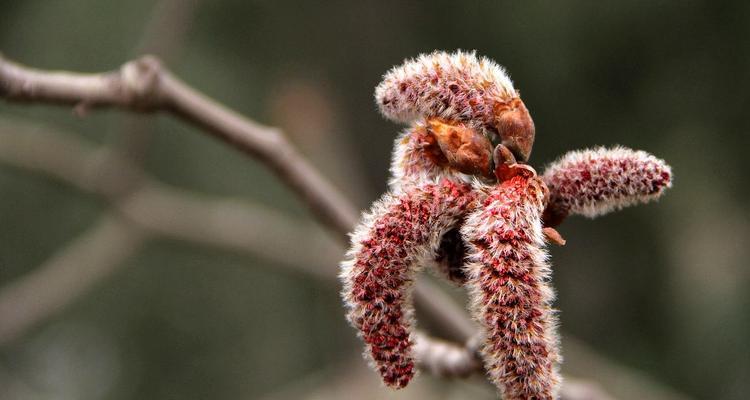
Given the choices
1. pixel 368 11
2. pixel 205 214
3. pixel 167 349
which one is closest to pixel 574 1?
pixel 368 11

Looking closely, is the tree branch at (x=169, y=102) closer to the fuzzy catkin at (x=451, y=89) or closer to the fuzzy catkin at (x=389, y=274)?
the fuzzy catkin at (x=451, y=89)

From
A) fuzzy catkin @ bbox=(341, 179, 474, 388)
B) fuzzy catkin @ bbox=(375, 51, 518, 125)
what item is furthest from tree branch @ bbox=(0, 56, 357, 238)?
fuzzy catkin @ bbox=(341, 179, 474, 388)

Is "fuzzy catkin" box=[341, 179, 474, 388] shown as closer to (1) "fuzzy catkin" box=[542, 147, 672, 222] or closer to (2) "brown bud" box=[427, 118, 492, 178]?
(2) "brown bud" box=[427, 118, 492, 178]

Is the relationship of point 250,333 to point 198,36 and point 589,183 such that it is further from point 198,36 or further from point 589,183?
point 589,183

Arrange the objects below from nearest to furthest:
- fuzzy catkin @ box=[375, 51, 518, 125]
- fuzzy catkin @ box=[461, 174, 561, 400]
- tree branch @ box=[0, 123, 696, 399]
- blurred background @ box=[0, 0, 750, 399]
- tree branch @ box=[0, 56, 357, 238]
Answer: fuzzy catkin @ box=[461, 174, 561, 400] → fuzzy catkin @ box=[375, 51, 518, 125] → tree branch @ box=[0, 56, 357, 238] → tree branch @ box=[0, 123, 696, 399] → blurred background @ box=[0, 0, 750, 399]

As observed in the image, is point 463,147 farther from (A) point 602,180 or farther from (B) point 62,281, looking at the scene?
(B) point 62,281

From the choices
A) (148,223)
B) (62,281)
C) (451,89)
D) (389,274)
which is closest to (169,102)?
(451,89)

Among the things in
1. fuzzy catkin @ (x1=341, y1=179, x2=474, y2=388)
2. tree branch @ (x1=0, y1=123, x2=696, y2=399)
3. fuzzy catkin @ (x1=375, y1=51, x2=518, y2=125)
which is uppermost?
tree branch @ (x1=0, y1=123, x2=696, y2=399)
